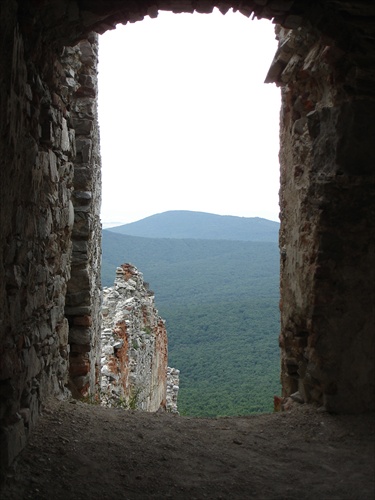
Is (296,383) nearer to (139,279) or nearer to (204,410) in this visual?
(139,279)

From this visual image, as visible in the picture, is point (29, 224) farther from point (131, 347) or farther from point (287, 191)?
point (131, 347)

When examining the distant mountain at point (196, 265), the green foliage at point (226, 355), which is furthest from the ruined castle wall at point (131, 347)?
the distant mountain at point (196, 265)

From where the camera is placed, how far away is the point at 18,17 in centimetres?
291

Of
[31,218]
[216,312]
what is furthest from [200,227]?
[31,218]

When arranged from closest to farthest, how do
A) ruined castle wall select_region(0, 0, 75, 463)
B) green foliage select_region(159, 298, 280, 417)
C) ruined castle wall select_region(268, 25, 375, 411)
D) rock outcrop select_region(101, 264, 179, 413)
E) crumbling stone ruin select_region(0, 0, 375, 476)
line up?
ruined castle wall select_region(0, 0, 75, 463) → crumbling stone ruin select_region(0, 0, 375, 476) → ruined castle wall select_region(268, 25, 375, 411) → rock outcrop select_region(101, 264, 179, 413) → green foliage select_region(159, 298, 280, 417)

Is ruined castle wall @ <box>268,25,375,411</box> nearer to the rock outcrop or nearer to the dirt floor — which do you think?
the dirt floor

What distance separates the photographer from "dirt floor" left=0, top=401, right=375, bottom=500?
2717 mm

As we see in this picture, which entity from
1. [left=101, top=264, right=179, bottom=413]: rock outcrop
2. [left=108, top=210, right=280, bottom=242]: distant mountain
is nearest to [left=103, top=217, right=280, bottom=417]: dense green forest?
[left=101, top=264, right=179, bottom=413]: rock outcrop

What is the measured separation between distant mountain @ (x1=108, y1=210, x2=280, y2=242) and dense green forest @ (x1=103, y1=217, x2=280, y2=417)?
29.9ft

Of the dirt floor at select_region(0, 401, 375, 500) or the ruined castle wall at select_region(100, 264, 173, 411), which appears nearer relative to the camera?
the dirt floor at select_region(0, 401, 375, 500)

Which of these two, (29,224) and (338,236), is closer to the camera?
(29,224)

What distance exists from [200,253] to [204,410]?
31.1 meters

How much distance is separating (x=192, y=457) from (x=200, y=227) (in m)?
57.4

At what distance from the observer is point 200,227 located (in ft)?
199
